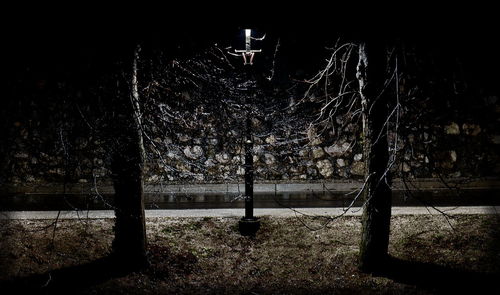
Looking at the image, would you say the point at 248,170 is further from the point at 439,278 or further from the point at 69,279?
the point at 439,278

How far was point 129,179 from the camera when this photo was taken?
5176mm

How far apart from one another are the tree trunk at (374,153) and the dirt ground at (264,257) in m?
0.49

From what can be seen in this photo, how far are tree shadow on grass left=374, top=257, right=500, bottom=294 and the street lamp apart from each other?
236 cm

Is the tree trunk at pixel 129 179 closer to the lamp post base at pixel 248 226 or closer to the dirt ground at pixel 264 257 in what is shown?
the dirt ground at pixel 264 257

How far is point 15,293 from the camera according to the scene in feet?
15.8

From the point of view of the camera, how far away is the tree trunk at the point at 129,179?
16.0 feet

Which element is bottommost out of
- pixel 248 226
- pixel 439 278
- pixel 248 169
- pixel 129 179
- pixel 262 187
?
→ pixel 439 278

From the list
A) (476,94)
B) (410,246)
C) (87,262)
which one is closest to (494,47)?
(476,94)

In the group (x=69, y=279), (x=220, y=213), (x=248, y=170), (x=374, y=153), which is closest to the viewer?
(x=374, y=153)

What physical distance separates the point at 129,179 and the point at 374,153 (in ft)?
11.4

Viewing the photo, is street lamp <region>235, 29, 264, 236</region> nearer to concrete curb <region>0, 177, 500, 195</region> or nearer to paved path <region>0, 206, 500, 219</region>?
paved path <region>0, 206, 500, 219</region>

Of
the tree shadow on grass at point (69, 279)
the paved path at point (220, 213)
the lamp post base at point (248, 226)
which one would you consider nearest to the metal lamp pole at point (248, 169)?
the lamp post base at point (248, 226)

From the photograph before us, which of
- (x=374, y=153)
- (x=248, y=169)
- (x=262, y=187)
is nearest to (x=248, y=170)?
(x=248, y=169)

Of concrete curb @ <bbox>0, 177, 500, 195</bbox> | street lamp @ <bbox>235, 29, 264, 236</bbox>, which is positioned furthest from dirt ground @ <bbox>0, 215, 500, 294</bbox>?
concrete curb @ <bbox>0, 177, 500, 195</bbox>
